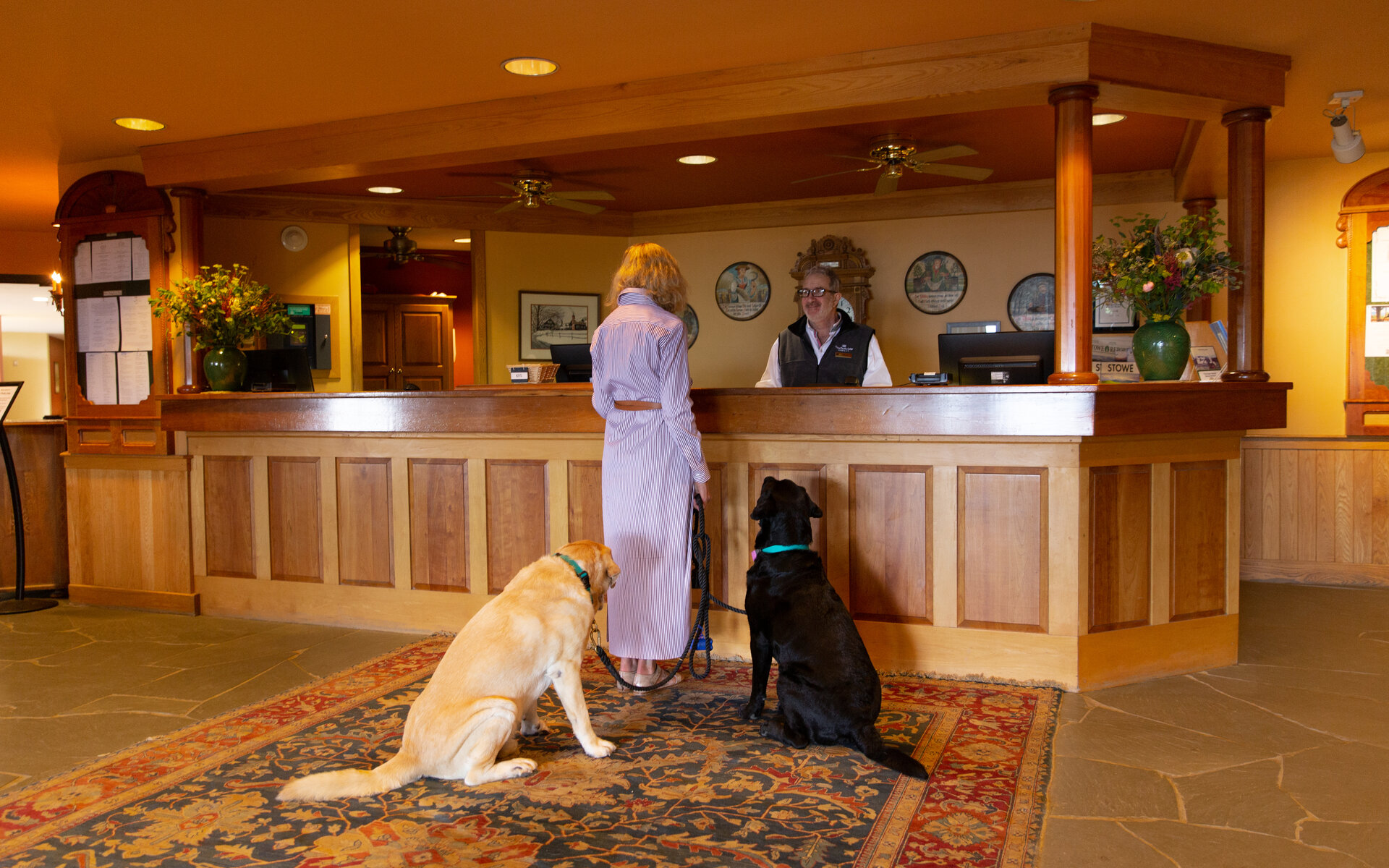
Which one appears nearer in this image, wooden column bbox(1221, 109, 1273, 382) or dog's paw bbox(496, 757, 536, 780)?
dog's paw bbox(496, 757, 536, 780)

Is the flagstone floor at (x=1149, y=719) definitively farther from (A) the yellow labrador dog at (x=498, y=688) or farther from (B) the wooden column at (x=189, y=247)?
(B) the wooden column at (x=189, y=247)

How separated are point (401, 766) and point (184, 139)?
14.8 ft

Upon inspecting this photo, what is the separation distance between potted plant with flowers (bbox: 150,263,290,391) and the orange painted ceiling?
35.7 inches

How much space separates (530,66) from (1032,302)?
468 cm

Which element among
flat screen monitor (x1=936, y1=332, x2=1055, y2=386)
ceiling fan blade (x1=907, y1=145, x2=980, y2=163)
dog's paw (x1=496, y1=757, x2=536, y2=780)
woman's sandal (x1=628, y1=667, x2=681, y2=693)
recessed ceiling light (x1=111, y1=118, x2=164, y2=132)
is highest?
recessed ceiling light (x1=111, y1=118, x2=164, y2=132)

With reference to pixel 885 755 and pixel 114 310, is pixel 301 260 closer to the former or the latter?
pixel 114 310

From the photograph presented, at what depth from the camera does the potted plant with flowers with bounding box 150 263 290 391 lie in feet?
17.6

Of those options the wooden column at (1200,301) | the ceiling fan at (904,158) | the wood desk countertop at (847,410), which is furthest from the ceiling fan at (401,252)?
the wooden column at (1200,301)

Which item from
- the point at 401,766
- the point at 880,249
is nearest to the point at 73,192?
the point at 401,766

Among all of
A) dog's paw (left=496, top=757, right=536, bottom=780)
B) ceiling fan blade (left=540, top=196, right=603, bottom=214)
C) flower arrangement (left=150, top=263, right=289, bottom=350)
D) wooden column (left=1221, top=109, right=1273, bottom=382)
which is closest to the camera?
dog's paw (left=496, top=757, right=536, bottom=780)

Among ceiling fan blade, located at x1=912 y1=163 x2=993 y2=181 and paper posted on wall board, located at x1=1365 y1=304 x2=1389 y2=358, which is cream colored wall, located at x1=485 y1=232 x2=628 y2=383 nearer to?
ceiling fan blade, located at x1=912 y1=163 x2=993 y2=181

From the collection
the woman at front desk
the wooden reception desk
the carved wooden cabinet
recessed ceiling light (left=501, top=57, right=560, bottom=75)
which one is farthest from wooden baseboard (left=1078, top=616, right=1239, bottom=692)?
the carved wooden cabinet

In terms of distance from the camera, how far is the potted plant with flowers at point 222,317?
537cm

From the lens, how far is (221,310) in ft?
17.7
